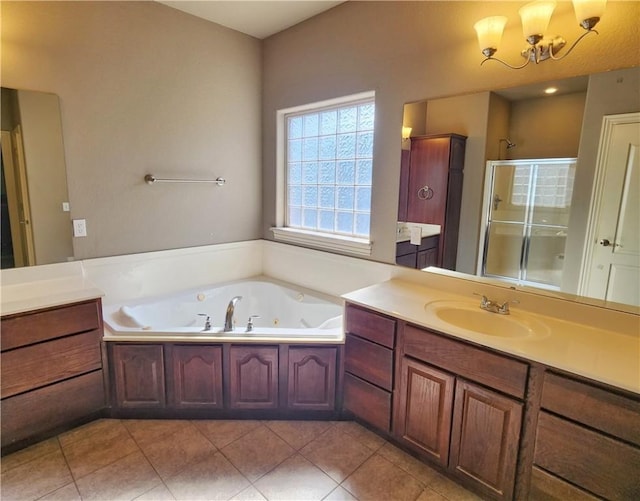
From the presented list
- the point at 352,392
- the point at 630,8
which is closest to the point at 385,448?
the point at 352,392

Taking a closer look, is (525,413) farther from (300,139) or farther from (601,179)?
(300,139)

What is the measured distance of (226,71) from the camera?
2889 millimetres

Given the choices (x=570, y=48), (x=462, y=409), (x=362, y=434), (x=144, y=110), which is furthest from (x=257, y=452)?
(x=570, y=48)

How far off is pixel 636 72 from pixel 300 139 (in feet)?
7.21

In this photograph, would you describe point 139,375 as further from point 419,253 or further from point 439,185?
point 439,185

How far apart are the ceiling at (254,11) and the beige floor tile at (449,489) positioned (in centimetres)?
292

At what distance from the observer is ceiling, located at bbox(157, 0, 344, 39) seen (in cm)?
246

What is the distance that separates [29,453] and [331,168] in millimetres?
2569

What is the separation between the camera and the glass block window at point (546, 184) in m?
1.64

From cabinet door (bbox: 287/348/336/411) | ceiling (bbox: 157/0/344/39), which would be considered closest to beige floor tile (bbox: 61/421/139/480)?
cabinet door (bbox: 287/348/336/411)

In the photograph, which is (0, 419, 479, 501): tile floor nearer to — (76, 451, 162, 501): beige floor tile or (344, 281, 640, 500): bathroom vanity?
(76, 451, 162, 501): beige floor tile

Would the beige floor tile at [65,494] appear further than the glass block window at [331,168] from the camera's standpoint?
No

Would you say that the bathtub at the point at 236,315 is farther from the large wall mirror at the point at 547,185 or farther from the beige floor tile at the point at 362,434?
the large wall mirror at the point at 547,185

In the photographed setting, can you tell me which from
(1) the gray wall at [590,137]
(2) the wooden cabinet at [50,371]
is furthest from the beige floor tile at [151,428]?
(1) the gray wall at [590,137]
